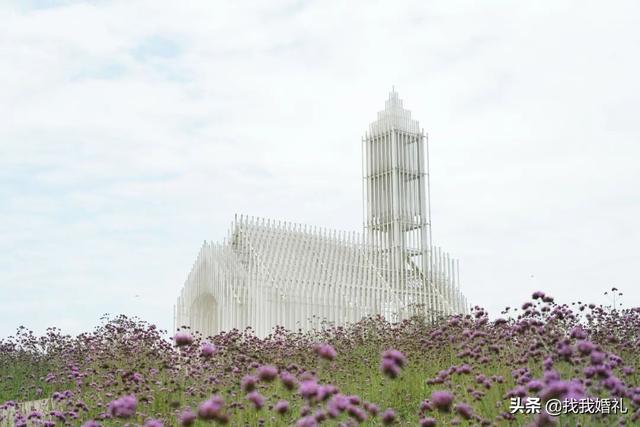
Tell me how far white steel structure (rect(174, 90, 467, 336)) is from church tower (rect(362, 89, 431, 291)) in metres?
0.03

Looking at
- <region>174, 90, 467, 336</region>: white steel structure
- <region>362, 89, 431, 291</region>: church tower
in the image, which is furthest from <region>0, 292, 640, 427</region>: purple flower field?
<region>362, 89, 431, 291</region>: church tower

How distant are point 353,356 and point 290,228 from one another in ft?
43.7

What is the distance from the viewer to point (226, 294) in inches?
812

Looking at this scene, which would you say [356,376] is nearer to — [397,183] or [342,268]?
[342,268]

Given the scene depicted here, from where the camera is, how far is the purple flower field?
12.1 feet

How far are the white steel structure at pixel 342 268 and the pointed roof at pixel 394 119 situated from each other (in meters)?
0.05

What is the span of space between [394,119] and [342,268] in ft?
25.5

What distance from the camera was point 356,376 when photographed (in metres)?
8.59

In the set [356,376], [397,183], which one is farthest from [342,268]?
[356,376]

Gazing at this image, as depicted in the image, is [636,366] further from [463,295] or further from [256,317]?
[463,295]

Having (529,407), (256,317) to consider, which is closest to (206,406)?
(529,407)

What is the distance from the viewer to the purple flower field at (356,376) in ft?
12.1

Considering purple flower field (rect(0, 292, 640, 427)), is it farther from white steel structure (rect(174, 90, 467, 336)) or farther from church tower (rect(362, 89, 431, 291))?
church tower (rect(362, 89, 431, 291))

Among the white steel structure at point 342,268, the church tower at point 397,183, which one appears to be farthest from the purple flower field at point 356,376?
the church tower at point 397,183
